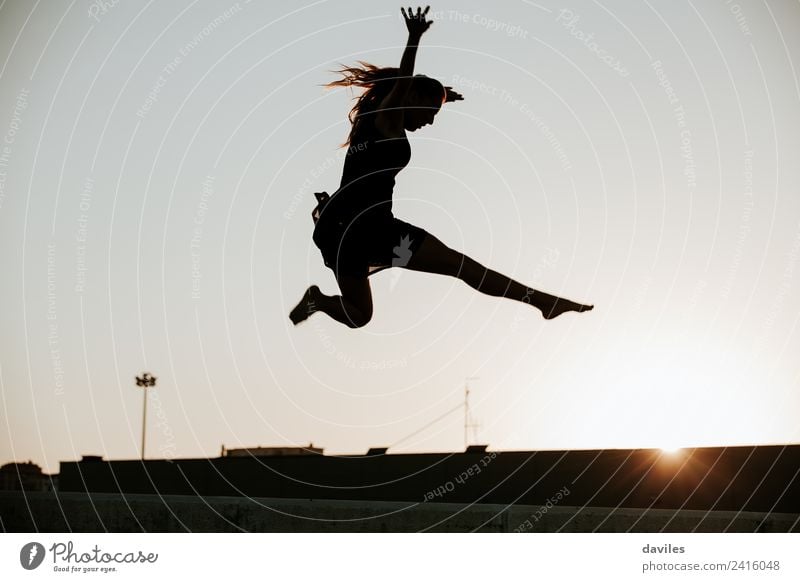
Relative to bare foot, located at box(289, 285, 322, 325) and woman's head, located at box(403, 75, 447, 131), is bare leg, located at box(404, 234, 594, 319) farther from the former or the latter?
bare foot, located at box(289, 285, 322, 325)

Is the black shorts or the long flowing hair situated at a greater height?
the long flowing hair

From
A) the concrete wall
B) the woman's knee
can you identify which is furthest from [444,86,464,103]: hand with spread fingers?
the concrete wall

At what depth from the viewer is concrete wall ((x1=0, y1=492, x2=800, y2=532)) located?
15484mm

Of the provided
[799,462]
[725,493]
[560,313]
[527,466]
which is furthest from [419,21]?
[527,466]

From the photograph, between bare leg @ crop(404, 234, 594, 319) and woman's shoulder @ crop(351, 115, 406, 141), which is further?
bare leg @ crop(404, 234, 594, 319)

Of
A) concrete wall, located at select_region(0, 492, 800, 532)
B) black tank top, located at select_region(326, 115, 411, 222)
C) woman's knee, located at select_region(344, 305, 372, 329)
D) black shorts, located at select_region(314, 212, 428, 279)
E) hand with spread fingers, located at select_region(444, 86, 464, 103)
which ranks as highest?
hand with spread fingers, located at select_region(444, 86, 464, 103)

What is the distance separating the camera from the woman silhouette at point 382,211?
42.1ft

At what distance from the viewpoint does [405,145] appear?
12883 millimetres

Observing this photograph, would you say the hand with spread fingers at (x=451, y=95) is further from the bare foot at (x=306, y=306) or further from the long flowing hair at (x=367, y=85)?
the bare foot at (x=306, y=306)

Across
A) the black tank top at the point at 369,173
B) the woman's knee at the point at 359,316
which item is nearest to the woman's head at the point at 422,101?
the black tank top at the point at 369,173
